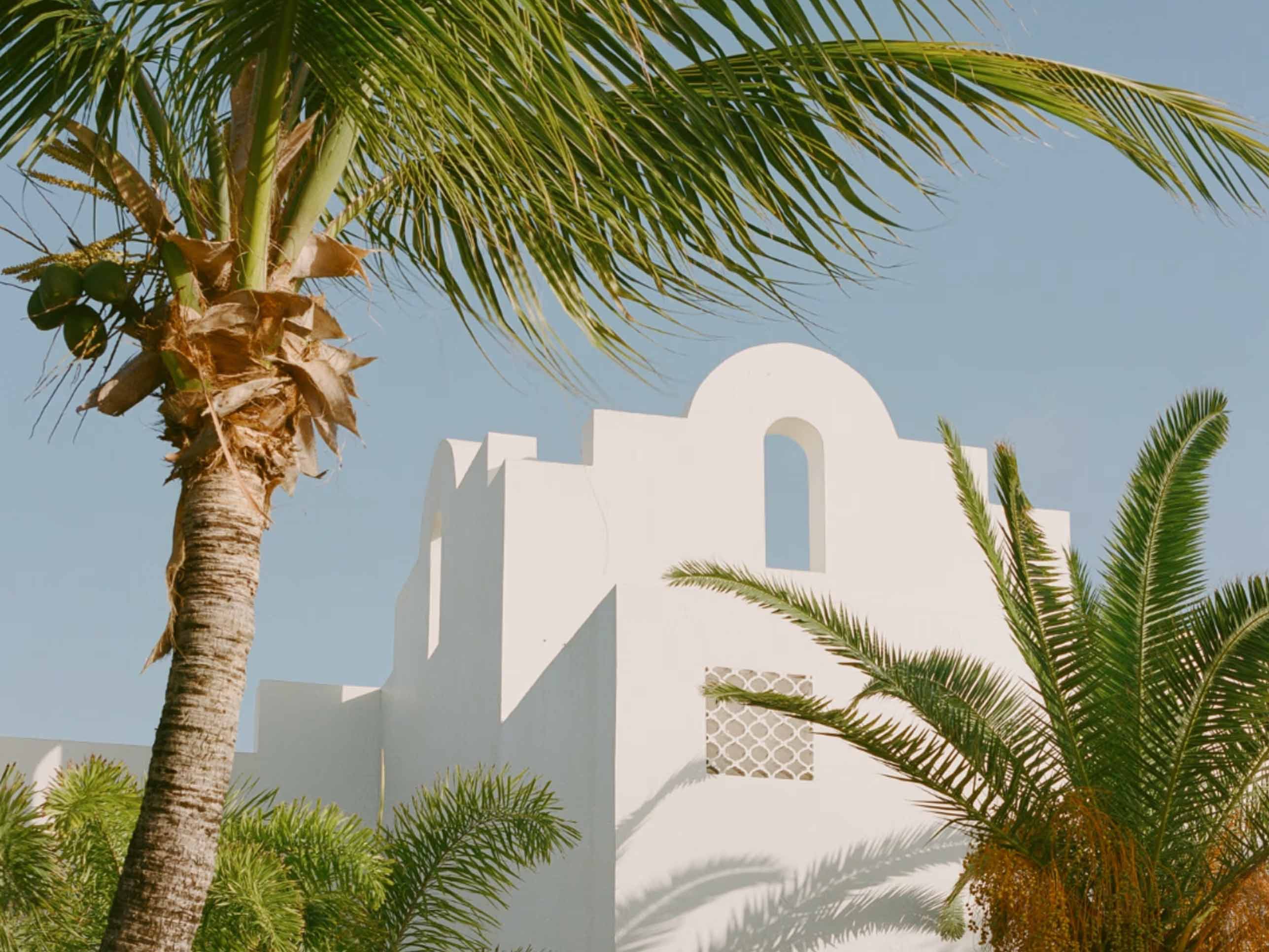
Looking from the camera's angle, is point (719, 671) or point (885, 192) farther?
point (719, 671)

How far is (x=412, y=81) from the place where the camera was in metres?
3.38

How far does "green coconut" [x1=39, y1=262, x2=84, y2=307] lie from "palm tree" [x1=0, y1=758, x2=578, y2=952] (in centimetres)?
177

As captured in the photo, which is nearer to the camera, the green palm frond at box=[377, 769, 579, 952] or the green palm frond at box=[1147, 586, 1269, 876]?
the green palm frond at box=[377, 769, 579, 952]

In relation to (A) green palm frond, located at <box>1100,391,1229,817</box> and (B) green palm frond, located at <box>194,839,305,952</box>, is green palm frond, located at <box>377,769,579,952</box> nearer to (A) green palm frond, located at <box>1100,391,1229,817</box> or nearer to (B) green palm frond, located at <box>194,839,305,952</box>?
(B) green palm frond, located at <box>194,839,305,952</box>

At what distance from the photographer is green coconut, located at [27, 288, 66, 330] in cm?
377

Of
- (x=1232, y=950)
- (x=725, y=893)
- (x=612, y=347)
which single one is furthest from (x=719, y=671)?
(x=612, y=347)

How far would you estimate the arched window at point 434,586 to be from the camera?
49.1ft

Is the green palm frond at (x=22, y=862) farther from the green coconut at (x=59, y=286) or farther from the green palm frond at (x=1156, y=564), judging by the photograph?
the green palm frond at (x=1156, y=564)

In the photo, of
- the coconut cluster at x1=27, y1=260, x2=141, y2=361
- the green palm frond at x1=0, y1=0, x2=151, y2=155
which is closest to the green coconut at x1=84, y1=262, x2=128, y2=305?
the coconut cluster at x1=27, y1=260, x2=141, y2=361

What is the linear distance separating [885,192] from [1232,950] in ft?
20.5

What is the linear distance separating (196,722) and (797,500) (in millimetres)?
11511

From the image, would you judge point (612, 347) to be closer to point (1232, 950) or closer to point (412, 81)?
point (412, 81)

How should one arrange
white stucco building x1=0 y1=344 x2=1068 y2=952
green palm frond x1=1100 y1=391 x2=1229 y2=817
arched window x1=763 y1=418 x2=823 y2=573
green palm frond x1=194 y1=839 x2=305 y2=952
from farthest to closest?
arched window x1=763 y1=418 x2=823 y2=573 → white stucco building x1=0 y1=344 x2=1068 y2=952 → green palm frond x1=1100 y1=391 x2=1229 y2=817 → green palm frond x1=194 y1=839 x2=305 y2=952

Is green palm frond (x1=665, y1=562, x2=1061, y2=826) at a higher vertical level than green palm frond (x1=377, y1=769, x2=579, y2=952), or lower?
higher
